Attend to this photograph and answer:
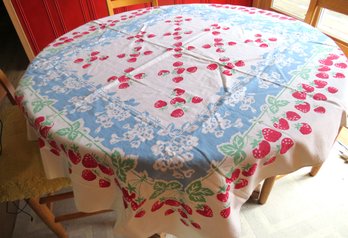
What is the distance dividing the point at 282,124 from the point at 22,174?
94 centimetres

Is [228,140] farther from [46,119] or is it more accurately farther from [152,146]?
[46,119]

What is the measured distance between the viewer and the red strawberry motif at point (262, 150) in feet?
2.03

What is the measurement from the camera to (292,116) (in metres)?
0.70

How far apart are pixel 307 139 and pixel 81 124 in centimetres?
64

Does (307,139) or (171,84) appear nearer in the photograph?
(307,139)

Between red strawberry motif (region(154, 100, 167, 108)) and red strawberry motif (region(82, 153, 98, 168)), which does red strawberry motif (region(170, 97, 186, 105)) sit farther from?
red strawberry motif (region(82, 153, 98, 168))

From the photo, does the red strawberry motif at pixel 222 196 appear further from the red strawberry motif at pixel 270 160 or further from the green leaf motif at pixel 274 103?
the green leaf motif at pixel 274 103

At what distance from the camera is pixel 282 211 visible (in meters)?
1.33

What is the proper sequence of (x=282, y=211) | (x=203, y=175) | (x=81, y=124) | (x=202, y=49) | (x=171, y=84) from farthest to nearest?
(x=282, y=211) → (x=202, y=49) → (x=171, y=84) → (x=81, y=124) → (x=203, y=175)

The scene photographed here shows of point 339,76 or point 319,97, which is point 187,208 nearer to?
point 319,97

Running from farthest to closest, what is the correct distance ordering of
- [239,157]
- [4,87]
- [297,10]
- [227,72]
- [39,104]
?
[297,10]
[4,87]
[227,72]
[39,104]
[239,157]

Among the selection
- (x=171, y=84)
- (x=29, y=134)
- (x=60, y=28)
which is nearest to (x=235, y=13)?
(x=171, y=84)

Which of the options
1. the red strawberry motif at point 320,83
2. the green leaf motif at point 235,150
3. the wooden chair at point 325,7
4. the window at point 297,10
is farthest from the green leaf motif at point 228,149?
the window at point 297,10

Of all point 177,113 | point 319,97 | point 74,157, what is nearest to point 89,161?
point 74,157
